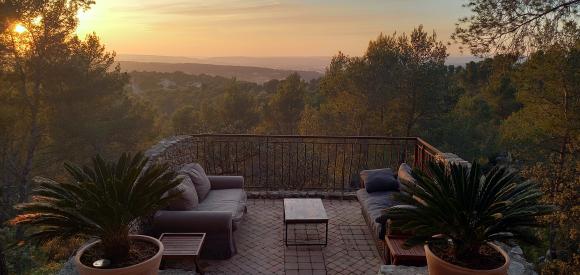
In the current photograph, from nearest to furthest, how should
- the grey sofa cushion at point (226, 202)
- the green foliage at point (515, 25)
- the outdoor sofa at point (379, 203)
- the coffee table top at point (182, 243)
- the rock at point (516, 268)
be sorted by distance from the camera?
the rock at point (516, 268) < the coffee table top at point (182, 243) < the outdoor sofa at point (379, 203) < the grey sofa cushion at point (226, 202) < the green foliage at point (515, 25)

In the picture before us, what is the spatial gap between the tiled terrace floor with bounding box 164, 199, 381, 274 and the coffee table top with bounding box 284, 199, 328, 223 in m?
0.35

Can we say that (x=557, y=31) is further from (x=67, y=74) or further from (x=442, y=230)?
(x=67, y=74)

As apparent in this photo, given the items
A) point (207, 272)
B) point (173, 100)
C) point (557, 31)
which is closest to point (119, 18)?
point (207, 272)

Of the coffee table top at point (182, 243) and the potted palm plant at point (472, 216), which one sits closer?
the potted palm plant at point (472, 216)

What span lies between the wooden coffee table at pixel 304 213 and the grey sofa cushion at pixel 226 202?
23.1 inches

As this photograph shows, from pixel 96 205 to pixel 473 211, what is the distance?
227 cm

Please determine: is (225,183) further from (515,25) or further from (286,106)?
(286,106)

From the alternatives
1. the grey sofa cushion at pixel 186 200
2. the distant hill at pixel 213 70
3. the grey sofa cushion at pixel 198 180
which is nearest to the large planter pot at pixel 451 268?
the grey sofa cushion at pixel 186 200

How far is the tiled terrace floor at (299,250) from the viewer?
395 centimetres

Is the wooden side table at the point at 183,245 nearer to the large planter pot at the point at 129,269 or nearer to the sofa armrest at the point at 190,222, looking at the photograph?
the sofa armrest at the point at 190,222

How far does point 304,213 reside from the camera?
4.54 metres

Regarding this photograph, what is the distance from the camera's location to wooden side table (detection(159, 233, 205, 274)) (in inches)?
137

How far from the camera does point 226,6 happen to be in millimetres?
9359

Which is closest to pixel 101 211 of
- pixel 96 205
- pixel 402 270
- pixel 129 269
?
pixel 96 205
